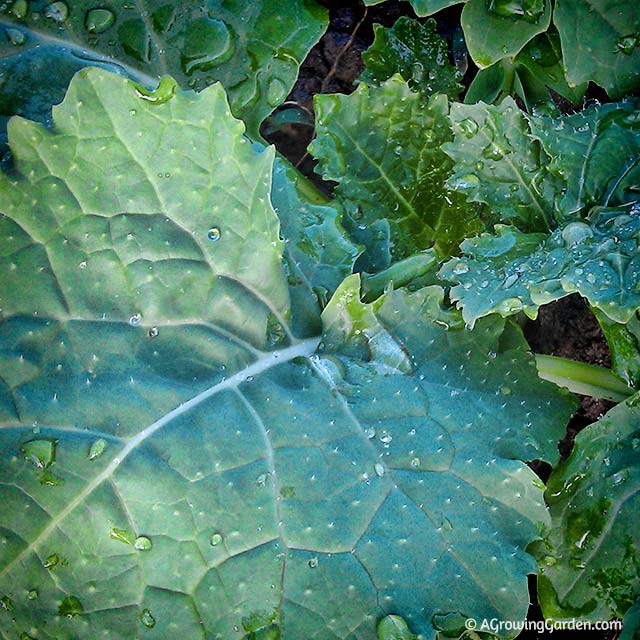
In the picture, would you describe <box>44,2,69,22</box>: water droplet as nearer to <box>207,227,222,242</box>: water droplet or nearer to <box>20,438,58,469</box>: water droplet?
<box>207,227,222,242</box>: water droplet

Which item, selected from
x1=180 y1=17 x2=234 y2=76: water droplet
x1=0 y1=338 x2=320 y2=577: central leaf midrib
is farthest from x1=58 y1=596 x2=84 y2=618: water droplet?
x1=180 y1=17 x2=234 y2=76: water droplet

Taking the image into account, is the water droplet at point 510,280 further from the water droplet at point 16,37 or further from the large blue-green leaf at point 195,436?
the water droplet at point 16,37

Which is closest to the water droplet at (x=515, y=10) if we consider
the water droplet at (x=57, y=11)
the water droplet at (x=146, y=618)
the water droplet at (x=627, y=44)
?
the water droplet at (x=627, y=44)

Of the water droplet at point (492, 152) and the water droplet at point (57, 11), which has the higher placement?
the water droplet at point (57, 11)

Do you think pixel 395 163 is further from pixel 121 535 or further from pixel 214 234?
pixel 121 535

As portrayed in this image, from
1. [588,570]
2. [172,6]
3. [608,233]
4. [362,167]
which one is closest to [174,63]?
[172,6]

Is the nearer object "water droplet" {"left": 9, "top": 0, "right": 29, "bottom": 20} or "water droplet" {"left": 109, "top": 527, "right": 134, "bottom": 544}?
"water droplet" {"left": 109, "top": 527, "right": 134, "bottom": 544}

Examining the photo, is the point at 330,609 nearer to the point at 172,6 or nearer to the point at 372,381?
the point at 372,381
